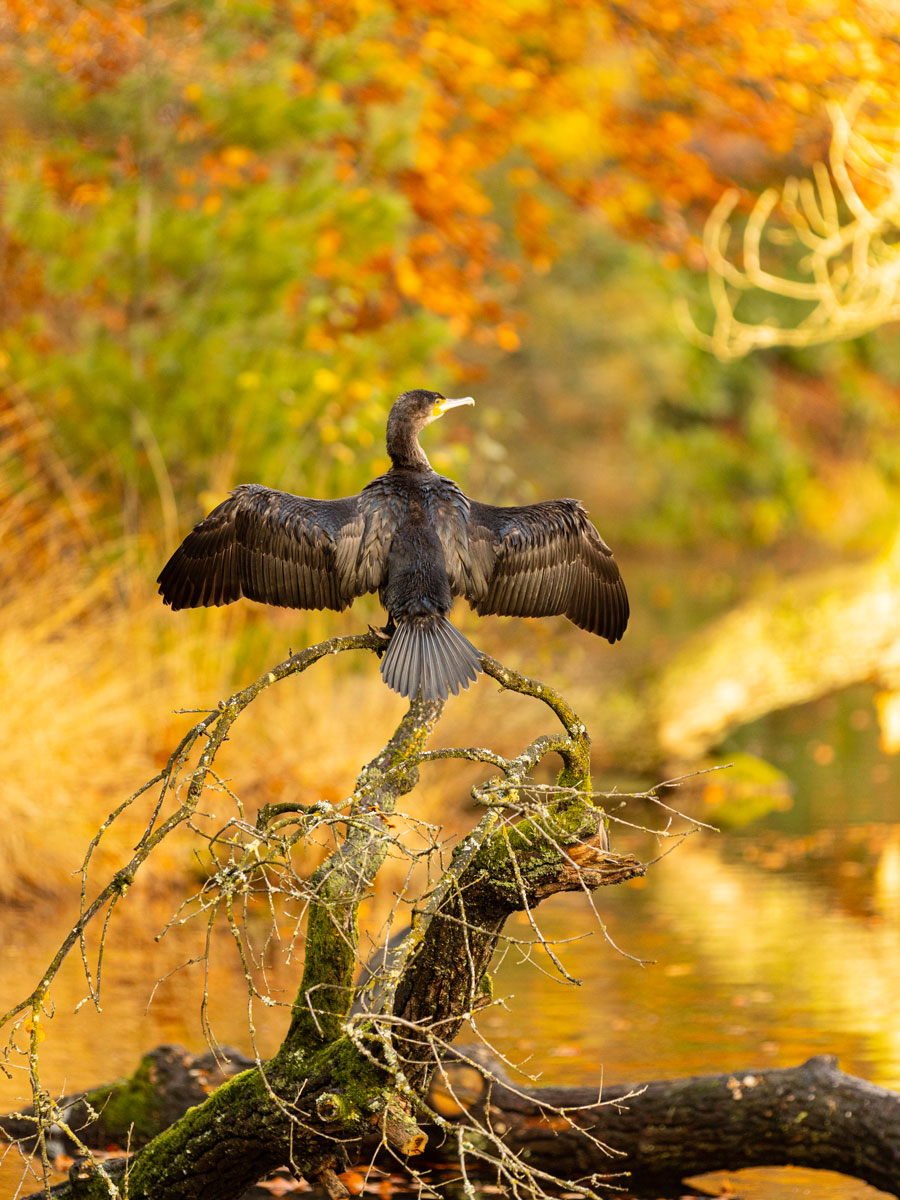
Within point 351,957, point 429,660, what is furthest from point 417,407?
point 351,957

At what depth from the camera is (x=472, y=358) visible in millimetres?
18859

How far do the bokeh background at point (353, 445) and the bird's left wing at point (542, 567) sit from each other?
1952mm

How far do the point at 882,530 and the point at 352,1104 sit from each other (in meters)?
21.0

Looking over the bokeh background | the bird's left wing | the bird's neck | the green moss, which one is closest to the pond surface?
the bokeh background

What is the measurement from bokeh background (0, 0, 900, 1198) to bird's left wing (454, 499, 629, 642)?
6.40 feet

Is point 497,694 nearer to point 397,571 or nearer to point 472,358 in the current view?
point 397,571

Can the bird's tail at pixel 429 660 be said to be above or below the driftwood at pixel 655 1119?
above

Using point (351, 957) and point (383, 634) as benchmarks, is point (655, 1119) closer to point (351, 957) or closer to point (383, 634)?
point (351, 957)

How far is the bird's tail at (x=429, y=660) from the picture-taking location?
3.39m

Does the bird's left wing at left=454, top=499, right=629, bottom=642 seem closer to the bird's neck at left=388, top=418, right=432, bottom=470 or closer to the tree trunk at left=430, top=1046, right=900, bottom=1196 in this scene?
the bird's neck at left=388, top=418, right=432, bottom=470

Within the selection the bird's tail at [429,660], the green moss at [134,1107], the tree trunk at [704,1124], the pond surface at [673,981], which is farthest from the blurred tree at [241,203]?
the bird's tail at [429,660]

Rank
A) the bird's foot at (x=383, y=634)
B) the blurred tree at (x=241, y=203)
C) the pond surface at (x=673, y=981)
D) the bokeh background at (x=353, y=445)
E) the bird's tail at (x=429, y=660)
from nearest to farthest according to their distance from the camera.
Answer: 1. the bird's tail at (x=429, y=660)
2. the bird's foot at (x=383, y=634)
3. the pond surface at (x=673, y=981)
4. the bokeh background at (x=353, y=445)
5. the blurred tree at (x=241, y=203)

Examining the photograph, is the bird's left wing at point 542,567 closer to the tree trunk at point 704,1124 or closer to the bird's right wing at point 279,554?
the bird's right wing at point 279,554

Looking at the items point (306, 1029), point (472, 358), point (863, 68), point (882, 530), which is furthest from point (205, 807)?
point (882, 530)
